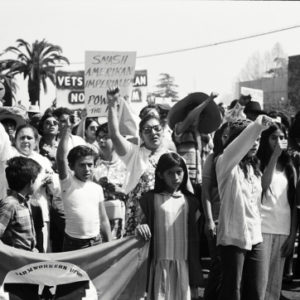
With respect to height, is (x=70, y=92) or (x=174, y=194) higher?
(x=70, y=92)

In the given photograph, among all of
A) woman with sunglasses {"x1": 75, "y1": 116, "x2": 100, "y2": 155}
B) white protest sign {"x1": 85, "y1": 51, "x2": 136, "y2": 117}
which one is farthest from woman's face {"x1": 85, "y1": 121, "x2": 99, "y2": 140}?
white protest sign {"x1": 85, "y1": 51, "x2": 136, "y2": 117}

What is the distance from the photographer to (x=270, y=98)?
206 feet

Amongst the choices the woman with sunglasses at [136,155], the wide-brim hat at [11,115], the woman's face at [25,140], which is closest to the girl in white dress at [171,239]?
the woman with sunglasses at [136,155]

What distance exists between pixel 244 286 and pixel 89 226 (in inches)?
57.1

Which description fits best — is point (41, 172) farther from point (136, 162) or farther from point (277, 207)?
point (277, 207)

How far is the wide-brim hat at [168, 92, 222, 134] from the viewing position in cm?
680

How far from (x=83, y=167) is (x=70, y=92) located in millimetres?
4662

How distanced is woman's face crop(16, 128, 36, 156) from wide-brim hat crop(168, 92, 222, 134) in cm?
152

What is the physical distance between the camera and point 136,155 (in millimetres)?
5516

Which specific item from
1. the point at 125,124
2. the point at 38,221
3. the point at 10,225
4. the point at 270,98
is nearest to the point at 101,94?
the point at 125,124

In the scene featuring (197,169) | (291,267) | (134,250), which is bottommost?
(291,267)

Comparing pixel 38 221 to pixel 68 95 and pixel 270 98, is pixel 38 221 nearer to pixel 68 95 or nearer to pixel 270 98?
pixel 68 95

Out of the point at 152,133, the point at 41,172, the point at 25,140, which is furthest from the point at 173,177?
the point at 25,140

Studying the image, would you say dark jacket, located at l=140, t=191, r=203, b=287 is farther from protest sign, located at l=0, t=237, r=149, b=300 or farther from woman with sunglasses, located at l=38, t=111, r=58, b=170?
woman with sunglasses, located at l=38, t=111, r=58, b=170
